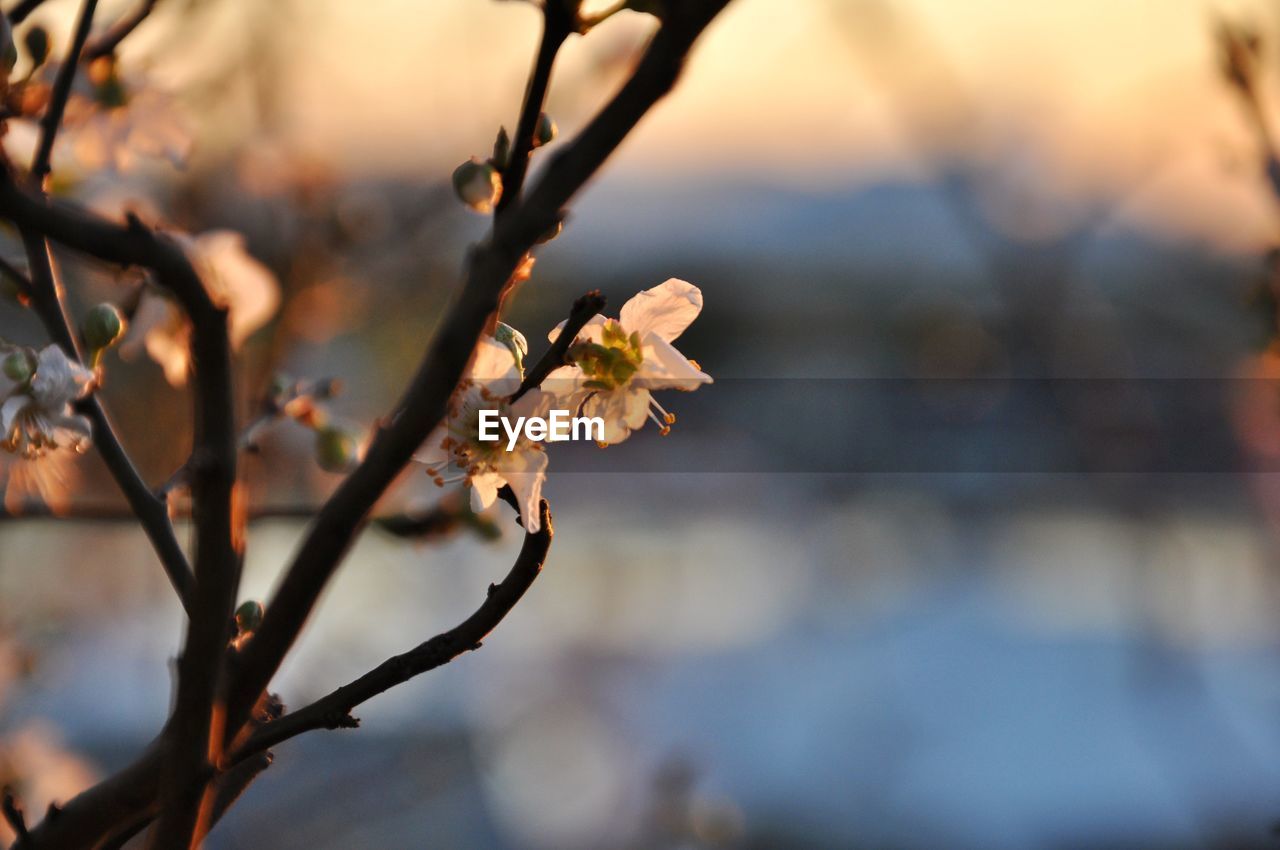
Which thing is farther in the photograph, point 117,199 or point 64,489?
point 117,199

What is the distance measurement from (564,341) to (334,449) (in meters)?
0.52

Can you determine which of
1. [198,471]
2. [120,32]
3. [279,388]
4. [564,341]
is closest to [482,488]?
[564,341]

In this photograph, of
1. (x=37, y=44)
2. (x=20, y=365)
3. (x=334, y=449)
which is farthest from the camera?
(x=334, y=449)

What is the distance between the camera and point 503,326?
661 millimetres

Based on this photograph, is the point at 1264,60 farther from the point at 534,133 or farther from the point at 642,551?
the point at 642,551

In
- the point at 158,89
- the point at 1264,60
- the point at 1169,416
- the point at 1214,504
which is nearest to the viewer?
the point at 158,89

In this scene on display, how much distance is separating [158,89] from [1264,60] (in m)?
1.29

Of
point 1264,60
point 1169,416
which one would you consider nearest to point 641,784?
point 1264,60

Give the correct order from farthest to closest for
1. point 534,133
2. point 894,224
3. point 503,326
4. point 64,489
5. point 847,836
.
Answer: point 894,224 < point 847,836 < point 64,489 < point 503,326 < point 534,133

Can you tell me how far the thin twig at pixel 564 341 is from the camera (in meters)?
0.54

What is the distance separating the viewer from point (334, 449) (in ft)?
3.46

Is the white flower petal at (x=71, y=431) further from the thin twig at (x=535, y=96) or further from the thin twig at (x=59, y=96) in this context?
the thin twig at (x=535, y=96)

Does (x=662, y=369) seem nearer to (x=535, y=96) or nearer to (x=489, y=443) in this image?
(x=489, y=443)

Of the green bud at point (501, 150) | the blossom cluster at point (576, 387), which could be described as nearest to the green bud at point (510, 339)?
the blossom cluster at point (576, 387)
